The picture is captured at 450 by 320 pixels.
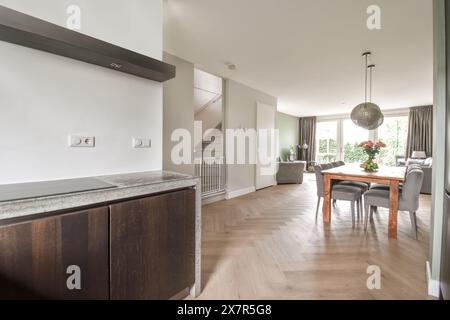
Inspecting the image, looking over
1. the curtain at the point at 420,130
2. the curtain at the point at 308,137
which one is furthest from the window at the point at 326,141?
the curtain at the point at 420,130

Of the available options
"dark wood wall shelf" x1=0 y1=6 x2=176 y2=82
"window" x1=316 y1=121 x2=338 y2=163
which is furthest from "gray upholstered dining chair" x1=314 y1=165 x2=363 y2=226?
"window" x1=316 y1=121 x2=338 y2=163

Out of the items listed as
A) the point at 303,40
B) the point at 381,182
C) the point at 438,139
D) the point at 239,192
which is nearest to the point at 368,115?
the point at 381,182

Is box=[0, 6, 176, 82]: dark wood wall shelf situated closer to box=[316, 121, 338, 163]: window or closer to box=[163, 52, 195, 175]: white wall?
box=[163, 52, 195, 175]: white wall

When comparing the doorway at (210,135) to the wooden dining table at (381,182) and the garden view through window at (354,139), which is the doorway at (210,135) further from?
the garden view through window at (354,139)

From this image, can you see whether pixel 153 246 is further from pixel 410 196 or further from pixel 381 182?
pixel 410 196

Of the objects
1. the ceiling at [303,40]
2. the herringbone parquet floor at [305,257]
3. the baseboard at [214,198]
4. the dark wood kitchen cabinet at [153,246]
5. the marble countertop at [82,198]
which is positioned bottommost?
the herringbone parquet floor at [305,257]

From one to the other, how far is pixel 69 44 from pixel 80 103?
0.39 m

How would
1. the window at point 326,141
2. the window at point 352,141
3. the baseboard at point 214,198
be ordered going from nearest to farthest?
1. the baseboard at point 214,198
2. the window at point 352,141
3. the window at point 326,141

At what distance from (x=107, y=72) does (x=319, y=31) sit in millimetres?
2450

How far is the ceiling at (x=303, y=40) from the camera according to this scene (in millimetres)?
2160

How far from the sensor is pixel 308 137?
9.43 meters

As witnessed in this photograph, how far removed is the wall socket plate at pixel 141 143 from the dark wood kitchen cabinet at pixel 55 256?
826 mm

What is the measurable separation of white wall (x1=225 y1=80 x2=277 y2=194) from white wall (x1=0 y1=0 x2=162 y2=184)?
2.72 meters

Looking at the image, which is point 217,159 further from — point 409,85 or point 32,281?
point 409,85
